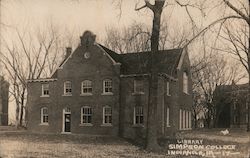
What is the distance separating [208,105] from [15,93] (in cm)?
372

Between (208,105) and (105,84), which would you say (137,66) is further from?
(208,105)

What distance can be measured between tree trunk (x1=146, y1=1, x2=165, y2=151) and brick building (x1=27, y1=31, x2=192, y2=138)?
0.09 meters

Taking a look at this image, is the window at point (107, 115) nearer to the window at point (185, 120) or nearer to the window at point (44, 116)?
the window at point (44, 116)

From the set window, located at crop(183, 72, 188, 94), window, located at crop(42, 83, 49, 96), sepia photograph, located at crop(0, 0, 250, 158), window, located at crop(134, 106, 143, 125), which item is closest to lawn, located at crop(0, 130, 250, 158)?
sepia photograph, located at crop(0, 0, 250, 158)

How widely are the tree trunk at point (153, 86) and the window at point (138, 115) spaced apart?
0.51 feet

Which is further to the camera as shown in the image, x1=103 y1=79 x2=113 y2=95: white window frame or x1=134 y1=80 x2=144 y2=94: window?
x1=103 y1=79 x2=113 y2=95: white window frame

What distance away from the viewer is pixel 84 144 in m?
7.46

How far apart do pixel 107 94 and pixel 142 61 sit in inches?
37.9

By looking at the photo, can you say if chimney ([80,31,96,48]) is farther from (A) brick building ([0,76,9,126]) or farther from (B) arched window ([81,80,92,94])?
(A) brick building ([0,76,9,126])

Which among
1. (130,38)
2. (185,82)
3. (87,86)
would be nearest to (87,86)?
(87,86)

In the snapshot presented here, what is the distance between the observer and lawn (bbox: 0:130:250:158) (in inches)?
251

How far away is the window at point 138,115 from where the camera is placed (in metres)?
7.31

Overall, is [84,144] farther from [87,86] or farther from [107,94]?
[87,86]

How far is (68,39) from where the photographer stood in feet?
25.2
